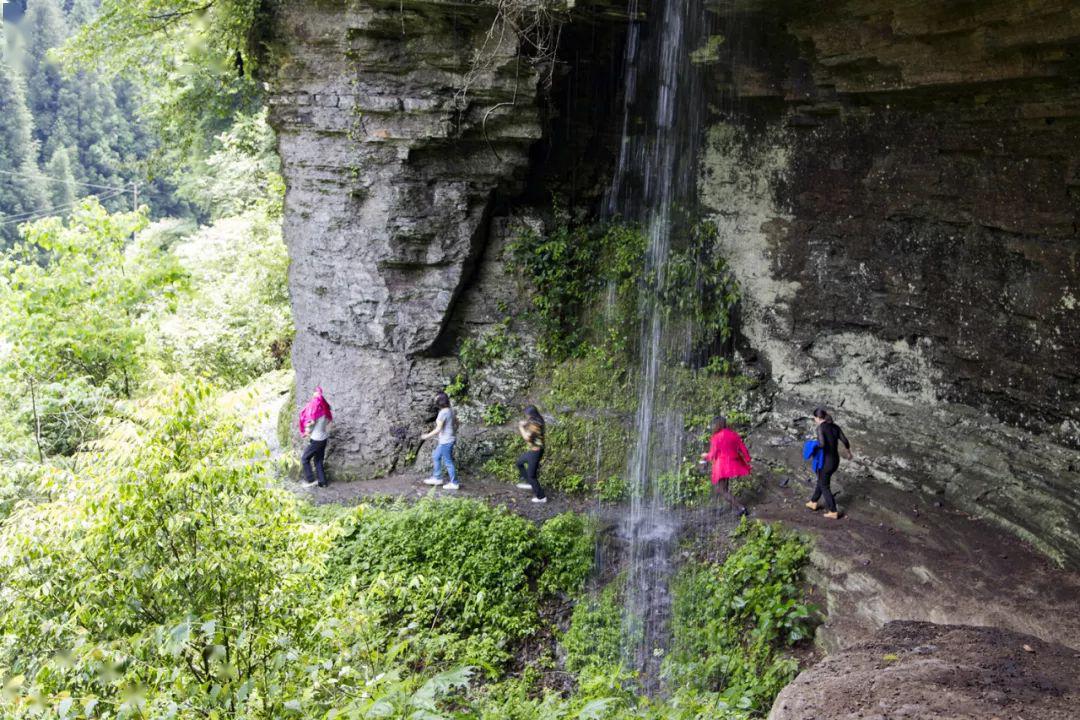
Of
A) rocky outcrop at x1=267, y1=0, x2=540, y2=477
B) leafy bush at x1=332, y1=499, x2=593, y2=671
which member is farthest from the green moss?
leafy bush at x1=332, y1=499, x2=593, y2=671

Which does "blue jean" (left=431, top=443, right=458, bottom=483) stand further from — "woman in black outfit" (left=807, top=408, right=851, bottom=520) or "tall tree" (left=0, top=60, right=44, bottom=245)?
"tall tree" (left=0, top=60, right=44, bottom=245)

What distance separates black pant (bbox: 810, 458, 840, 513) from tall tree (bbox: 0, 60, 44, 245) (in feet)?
136

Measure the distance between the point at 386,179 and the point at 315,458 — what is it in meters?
3.74

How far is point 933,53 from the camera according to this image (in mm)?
8188

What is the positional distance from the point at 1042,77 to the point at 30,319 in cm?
1288

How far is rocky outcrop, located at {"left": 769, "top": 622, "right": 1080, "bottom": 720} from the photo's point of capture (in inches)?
180

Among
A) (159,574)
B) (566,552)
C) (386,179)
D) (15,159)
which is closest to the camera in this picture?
(159,574)

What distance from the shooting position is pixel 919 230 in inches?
377

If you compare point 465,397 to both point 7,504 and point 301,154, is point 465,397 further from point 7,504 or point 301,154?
point 7,504

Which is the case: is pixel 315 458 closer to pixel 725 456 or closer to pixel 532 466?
pixel 532 466

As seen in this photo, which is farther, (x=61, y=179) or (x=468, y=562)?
(x=61, y=179)

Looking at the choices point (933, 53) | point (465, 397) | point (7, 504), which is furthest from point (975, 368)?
point (7, 504)

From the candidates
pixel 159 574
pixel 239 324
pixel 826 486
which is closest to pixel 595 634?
pixel 826 486

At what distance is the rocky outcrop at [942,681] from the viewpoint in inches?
180
